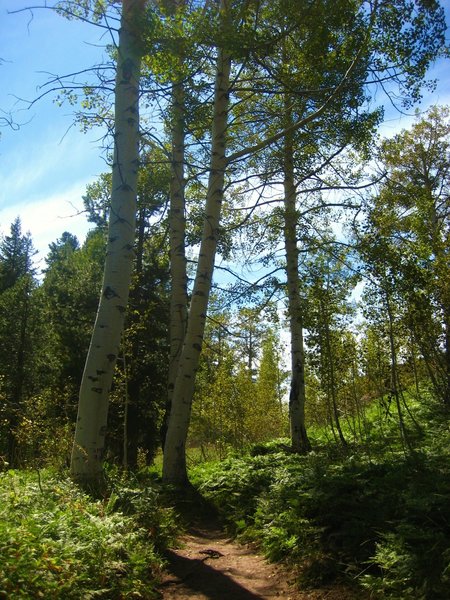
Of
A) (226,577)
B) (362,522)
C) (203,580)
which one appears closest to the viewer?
(362,522)

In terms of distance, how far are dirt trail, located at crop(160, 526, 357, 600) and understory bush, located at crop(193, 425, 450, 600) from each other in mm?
172

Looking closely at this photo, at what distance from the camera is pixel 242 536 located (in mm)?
5957

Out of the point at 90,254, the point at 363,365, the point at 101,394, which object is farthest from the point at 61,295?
the point at 101,394

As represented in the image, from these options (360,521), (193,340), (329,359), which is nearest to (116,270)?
(193,340)

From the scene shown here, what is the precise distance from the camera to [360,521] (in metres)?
4.43

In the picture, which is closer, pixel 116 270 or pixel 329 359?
pixel 116 270

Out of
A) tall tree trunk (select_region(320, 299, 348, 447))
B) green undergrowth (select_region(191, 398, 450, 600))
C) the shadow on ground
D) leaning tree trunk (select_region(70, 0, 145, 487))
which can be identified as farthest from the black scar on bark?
tall tree trunk (select_region(320, 299, 348, 447))

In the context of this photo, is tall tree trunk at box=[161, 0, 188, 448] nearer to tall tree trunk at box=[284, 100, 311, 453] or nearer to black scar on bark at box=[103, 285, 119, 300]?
tall tree trunk at box=[284, 100, 311, 453]

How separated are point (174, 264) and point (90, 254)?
39.0 feet

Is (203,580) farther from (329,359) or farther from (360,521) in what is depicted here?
(329,359)

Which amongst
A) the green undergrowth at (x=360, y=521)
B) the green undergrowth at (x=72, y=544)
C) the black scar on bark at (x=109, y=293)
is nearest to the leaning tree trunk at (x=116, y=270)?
the black scar on bark at (x=109, y=293)

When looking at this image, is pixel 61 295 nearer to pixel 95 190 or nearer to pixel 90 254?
pixel 90 254

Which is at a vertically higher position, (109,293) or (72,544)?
(109,293)

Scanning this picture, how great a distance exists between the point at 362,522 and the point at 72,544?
8.81 feet
